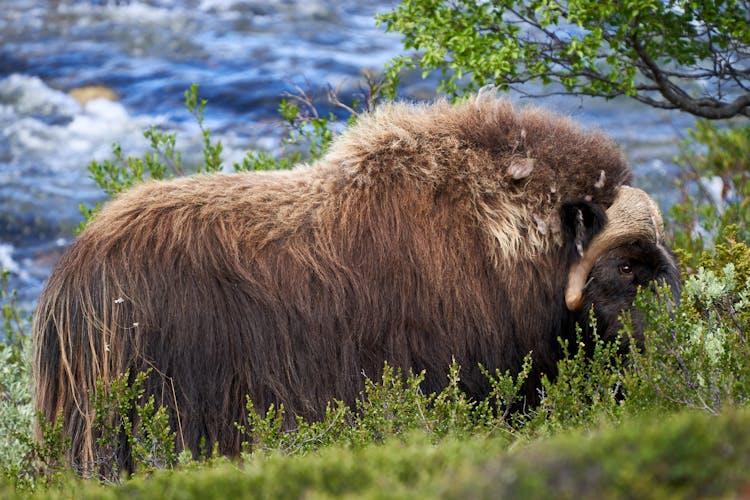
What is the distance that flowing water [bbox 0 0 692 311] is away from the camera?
26.7 feet

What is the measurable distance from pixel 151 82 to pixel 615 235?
641 cm

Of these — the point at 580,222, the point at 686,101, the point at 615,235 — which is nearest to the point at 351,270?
the point at 580,222

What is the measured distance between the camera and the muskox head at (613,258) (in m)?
3.29

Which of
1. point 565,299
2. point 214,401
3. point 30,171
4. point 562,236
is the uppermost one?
→ point 562,236

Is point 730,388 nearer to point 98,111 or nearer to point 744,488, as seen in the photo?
point 744,488

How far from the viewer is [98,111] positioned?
27.9 ft

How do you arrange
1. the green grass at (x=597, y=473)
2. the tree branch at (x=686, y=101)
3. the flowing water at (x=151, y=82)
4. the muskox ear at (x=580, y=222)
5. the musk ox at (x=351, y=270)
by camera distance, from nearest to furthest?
the green grass at (x=597, y=473) < the musk ox at (x=351, y=270) < the muskox ear at (x=580, y=222) < the tree branch at (x=686, y=101) < the flowing water at (x=151, y=82)

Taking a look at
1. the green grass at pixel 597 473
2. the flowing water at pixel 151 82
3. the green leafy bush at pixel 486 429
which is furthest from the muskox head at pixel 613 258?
the flowing water at pixel 151 82

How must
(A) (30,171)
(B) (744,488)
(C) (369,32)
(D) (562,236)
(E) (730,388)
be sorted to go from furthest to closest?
(C) (369,32), (A) (30,171), (D) (562,236), (E) (730,388), (B) (744,488)

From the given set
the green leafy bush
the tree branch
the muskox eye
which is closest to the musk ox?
the muskox eye

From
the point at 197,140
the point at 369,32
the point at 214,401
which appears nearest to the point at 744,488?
the point at 214,401

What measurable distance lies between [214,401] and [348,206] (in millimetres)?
835

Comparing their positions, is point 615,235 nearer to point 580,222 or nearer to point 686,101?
point 580,222

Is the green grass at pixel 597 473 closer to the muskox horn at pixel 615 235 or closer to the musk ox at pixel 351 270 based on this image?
the musk ox at pixel 351 270
